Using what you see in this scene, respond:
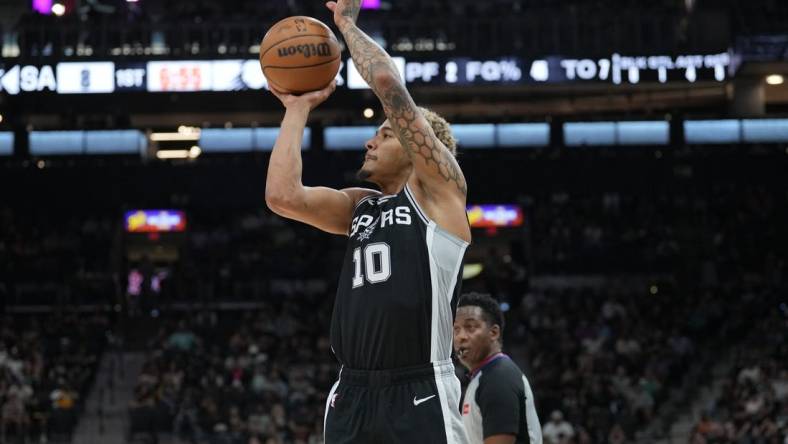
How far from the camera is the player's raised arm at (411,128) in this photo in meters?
4.17

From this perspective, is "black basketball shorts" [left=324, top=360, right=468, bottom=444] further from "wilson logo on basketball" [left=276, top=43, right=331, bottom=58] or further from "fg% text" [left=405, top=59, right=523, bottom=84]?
"fg% text" [left=405, top=59, right=523, bottom=84]

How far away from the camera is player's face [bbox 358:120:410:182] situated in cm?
440

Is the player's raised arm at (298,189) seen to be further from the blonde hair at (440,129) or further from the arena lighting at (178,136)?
the arena lighting at (178,136)

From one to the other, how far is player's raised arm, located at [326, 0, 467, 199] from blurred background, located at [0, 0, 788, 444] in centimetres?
1427

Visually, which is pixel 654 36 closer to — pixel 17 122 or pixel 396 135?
pixel 17 122

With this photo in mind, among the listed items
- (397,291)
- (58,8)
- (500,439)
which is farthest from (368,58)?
(58,8)

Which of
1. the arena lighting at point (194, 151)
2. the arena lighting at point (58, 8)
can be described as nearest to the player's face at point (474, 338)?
the arena lighting at point (58, 8)

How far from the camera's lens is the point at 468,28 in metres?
23.8

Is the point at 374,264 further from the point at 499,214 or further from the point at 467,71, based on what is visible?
the point at 499,214

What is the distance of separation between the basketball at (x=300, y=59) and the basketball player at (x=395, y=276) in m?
0.10

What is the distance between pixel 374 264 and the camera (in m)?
4.20

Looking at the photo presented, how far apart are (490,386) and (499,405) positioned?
0.35 ft

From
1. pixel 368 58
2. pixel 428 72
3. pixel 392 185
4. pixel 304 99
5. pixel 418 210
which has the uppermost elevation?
pixel 428 72

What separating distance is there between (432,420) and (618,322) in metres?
19.2
